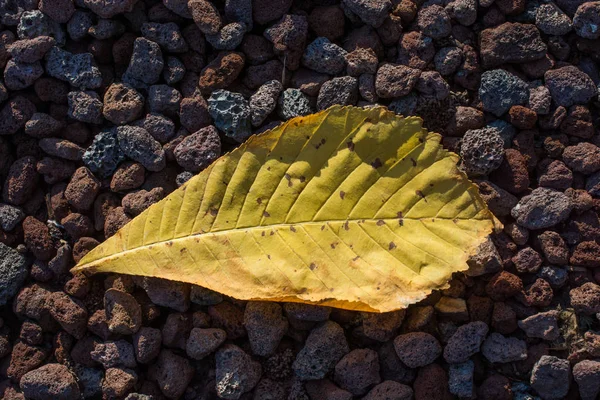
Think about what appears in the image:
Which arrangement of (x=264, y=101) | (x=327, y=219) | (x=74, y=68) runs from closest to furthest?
(x=327, y=219) < (x=264, y=101) < (x=74, y=68)

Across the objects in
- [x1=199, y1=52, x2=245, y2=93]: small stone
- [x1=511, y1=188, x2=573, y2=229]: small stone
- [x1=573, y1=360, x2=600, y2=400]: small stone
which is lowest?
[x1=573, y1=360, x2=600, y2=400]: small stone

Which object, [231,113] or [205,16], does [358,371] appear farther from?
[205,16]

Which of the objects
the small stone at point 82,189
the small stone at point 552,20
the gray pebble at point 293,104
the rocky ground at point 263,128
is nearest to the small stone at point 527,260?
the rocky ground at point 263,128

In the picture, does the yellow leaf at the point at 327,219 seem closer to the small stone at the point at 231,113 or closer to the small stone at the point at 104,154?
the small stone at the point at 231,113

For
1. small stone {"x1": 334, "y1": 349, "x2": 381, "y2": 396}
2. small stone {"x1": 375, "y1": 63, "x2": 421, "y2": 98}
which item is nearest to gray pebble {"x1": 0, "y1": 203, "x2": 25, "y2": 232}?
small stone {"x1": 334, "y1": 349, "x2": 381, "y2": 396}

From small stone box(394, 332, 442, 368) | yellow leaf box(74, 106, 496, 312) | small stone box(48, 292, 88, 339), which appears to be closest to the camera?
yellow leaf box(74, 106, 496, 312)

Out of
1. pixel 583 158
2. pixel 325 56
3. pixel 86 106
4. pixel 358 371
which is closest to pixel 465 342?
pixel 358 371

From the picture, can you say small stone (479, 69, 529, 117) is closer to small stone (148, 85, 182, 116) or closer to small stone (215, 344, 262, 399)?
small stone (148, 85, 182, 116)
